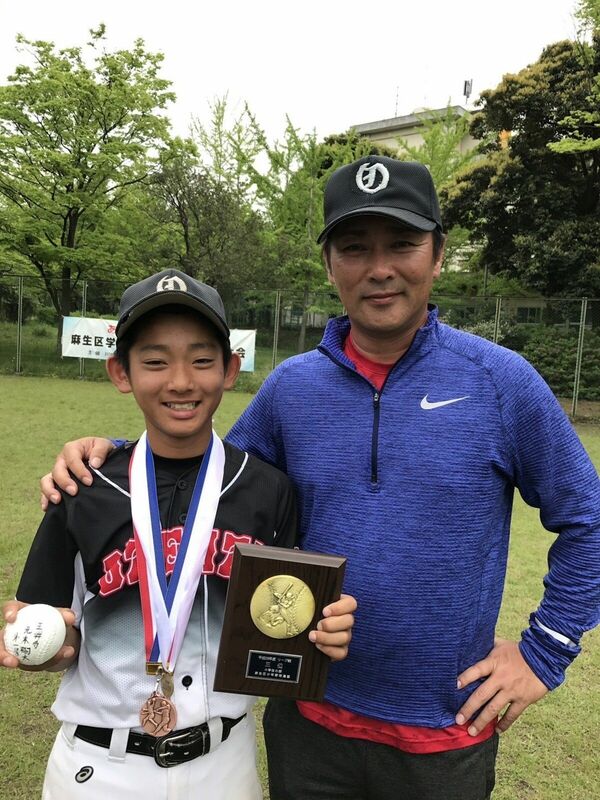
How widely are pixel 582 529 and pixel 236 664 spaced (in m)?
0.99

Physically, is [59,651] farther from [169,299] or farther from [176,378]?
[169,299]

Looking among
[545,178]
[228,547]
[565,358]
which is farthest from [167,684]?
[545,178]

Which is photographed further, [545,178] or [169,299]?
[545,178]

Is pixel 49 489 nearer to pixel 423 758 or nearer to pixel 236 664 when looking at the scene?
pixel 236 664

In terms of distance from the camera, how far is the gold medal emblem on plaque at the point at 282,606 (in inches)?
57.0

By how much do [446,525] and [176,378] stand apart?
0.85 meters

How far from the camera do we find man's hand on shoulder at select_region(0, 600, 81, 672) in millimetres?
1490

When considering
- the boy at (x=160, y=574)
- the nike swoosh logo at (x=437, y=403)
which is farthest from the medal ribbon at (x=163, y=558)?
the nike swoosh logo at (x=437, y=403)

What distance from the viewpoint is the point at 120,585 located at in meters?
1.67

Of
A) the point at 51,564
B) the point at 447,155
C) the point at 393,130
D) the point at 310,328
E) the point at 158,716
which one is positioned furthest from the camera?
the point at 393,130

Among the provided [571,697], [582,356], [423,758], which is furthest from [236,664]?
[582,356]

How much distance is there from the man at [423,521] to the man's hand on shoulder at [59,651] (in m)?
0.35

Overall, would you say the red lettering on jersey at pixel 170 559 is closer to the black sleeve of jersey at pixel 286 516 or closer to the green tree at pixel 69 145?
the black sleeve of jersey at pixel 286 516

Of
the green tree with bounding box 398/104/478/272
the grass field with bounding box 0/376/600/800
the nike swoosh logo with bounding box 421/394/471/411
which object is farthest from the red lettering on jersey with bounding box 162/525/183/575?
the green tree with bounding box 398/104/478/272
